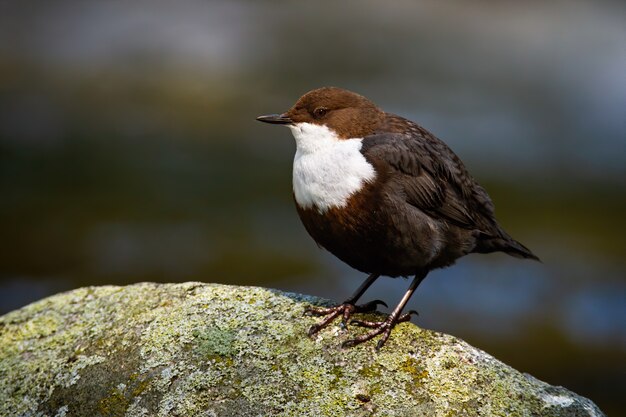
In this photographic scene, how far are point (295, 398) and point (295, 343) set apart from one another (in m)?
0.33

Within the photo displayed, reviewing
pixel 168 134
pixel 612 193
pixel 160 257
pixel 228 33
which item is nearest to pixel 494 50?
pixel 228 33

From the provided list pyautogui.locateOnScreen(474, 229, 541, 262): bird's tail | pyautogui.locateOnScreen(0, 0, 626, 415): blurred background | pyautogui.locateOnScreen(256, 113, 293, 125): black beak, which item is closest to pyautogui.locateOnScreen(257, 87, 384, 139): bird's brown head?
pyautogui.locateOnScreen(256, 113, 293, 125): black beak

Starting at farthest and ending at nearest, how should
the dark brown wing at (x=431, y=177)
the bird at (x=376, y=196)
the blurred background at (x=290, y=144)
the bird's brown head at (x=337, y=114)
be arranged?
the blurred background at (x=290, y=144) → the bird's brown head at (x=337, y=114) → the dark brown wing at (x=431, y=177) → the bird at (x=376, y=196)

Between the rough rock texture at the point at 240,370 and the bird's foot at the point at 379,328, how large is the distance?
0.04 metres

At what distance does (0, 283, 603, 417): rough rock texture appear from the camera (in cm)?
329

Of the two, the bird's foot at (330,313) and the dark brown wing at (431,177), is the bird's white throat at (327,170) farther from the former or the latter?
the bird's foot at (330,313)

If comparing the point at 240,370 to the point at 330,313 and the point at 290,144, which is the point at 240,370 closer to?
the point at 330,313

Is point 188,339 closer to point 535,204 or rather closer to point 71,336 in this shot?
point 71,336

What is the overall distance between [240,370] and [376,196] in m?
1.10

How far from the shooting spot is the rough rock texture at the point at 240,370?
3.29 meters

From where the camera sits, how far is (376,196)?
395cm

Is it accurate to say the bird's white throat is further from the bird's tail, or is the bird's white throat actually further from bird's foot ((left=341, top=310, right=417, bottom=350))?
the bird's tail

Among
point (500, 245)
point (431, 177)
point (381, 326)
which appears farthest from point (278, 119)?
point (500, 245)

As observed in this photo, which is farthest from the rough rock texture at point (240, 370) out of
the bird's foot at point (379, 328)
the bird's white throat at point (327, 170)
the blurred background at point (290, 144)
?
the blurred background at point (290, 144)
